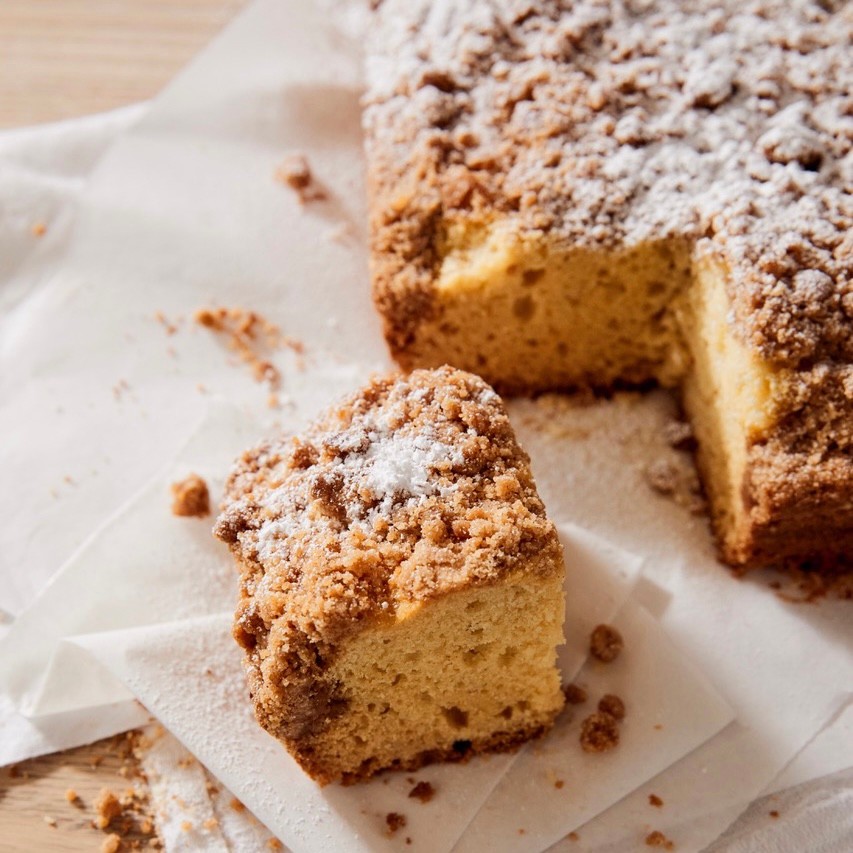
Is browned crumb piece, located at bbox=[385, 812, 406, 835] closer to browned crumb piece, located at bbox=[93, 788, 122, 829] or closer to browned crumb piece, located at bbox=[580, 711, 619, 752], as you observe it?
browned crumb piece, located at bbox=[580, 711, 619, 752]

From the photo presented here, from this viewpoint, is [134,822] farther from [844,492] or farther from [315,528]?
[844,492]

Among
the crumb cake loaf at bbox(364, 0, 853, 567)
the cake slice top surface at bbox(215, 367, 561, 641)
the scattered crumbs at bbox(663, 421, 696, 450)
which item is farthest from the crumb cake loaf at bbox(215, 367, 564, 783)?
the scattered crumbs at bbox(663, 421, 696, 450)

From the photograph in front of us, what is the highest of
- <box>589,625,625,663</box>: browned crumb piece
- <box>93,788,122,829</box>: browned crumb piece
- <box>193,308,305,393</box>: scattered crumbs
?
<box>193,308,305,393</box>: scattered crumbs

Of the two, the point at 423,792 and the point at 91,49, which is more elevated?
the point at 91,49

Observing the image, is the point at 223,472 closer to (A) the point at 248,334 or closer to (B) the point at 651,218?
(A) the point at 248,334

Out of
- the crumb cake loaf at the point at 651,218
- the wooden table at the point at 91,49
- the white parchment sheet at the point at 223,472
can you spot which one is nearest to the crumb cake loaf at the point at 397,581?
the white parchment sheet at the point at 223,472

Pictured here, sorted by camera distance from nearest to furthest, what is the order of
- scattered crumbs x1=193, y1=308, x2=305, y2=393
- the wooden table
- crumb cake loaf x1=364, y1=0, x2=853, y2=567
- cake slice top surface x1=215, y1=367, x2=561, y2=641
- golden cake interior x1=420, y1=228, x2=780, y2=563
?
cake slice top surface x1=215, y1=367, x2=561, y2=641
crumb cake loaf x1=364, y1=0, x2=853, y2=567
golden cake interior x1=420, y1=228, x2=780, y2=563
scattered crumbs x1=193, y1=308, x2=305, y2=393
the wooden table

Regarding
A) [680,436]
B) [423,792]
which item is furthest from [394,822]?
[680,436]
